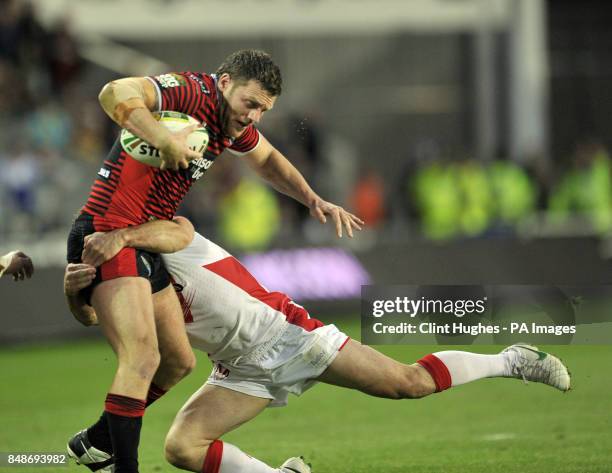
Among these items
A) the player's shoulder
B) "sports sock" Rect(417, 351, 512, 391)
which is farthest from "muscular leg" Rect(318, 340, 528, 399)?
the player's shoulder

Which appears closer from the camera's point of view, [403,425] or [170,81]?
[170,81]

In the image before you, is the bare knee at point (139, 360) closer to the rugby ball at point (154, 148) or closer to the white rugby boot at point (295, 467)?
the rugby ball at point (154, 148)

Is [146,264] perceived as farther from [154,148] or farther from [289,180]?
[289,180]

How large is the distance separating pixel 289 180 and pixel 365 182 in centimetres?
1442

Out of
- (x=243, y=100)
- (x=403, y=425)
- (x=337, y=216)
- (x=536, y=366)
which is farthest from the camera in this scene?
(x=403, y=425)

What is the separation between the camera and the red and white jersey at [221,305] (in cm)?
641

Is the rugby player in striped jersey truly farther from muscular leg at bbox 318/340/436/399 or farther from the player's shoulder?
muscular leg at bbox 318/340/436/399

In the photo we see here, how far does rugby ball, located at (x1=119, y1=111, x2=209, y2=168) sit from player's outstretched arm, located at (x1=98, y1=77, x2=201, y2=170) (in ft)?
0.34

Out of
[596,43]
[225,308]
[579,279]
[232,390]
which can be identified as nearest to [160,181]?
[225,308]

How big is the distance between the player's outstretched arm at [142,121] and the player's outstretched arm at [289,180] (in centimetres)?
97

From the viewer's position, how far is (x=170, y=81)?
6176 millimetres

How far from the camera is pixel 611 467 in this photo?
6.80 metres

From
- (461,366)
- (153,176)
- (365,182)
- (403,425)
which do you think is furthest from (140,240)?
(365,182)

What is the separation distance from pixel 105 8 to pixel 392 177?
22.7 ft
